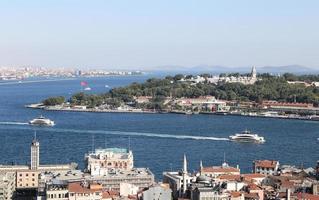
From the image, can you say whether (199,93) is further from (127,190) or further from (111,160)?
(127,190)

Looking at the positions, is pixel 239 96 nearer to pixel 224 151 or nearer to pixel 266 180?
pixel 224 151

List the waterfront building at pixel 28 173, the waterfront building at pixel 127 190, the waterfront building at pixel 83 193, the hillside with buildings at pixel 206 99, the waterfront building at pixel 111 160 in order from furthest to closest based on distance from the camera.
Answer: the hillside with buildings at pixel 206 99 < the waterfront building at pixel 111 160 < the waterfront building at pixel 28 173 < the waterfront building at pixel 127 190 < the waterfront building at pixel 83 193

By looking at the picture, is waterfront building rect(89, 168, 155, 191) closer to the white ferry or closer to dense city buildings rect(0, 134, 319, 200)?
dense city buildings rect(0, 134, 319, 200)

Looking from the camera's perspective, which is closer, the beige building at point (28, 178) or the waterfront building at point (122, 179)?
the waterfront building at point (122, 179)

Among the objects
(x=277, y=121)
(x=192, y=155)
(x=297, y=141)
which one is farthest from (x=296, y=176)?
(x=277, y=121)

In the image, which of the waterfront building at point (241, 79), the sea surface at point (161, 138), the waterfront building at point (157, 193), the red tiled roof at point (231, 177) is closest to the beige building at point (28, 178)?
the sea surface at point (161, 138)

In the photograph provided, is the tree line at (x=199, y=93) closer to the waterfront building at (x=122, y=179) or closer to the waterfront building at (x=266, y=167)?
the waterfront building at (x=266, y=167)
